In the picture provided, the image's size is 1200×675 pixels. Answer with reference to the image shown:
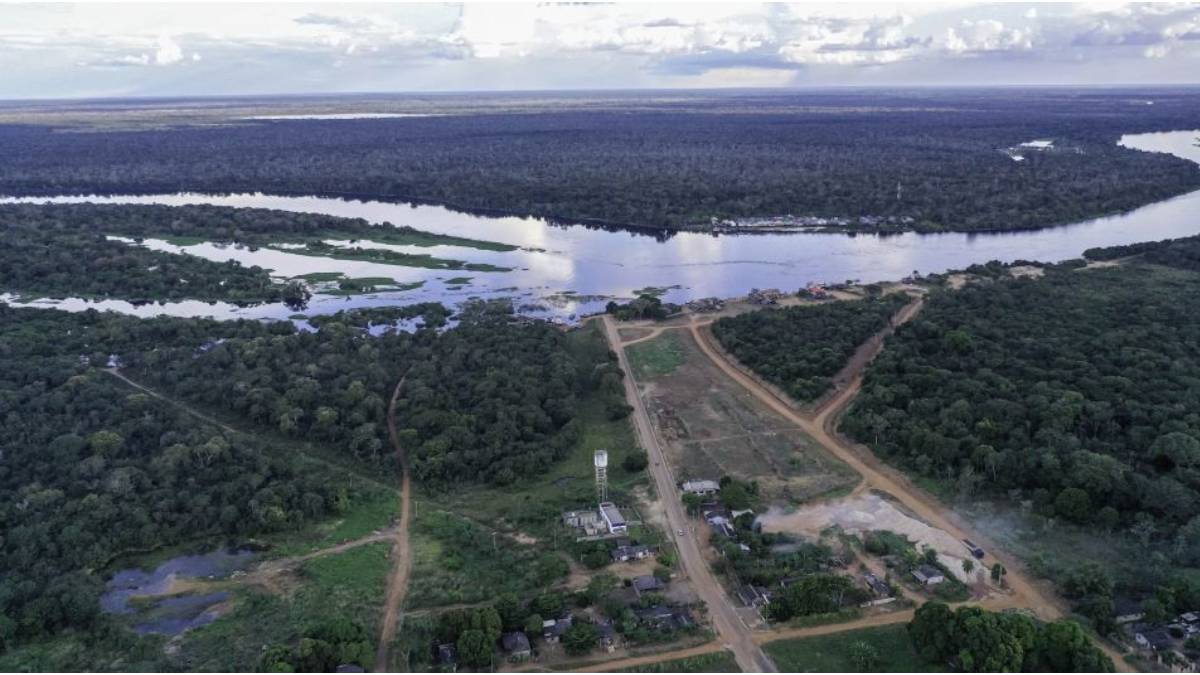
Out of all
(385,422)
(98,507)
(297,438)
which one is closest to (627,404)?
(385,422)

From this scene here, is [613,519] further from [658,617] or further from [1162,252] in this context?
[1162,252]

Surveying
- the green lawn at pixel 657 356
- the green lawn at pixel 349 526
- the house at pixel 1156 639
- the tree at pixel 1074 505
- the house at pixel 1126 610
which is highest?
the green lawn at pixel 657 356

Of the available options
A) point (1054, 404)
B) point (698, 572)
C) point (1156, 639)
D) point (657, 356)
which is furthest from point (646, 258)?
point (1156, 639)

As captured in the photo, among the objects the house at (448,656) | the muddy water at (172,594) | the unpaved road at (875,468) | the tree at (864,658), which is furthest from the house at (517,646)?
the unpaved road at (875,468)

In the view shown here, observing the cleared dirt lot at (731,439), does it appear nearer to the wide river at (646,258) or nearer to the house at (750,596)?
the house at (750,596)

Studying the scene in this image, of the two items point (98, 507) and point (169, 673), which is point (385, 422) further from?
point (169, 673)
